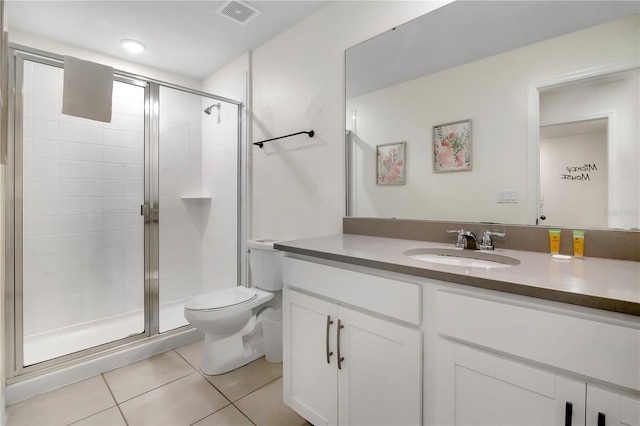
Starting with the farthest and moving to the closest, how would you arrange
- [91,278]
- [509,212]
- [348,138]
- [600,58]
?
[91,278]
[348,138]
[509,212]
[600,58]

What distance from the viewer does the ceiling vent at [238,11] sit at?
1925mm

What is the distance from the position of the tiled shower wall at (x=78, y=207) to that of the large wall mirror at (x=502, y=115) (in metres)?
1.82

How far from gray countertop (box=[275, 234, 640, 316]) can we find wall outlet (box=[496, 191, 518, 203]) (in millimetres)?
218

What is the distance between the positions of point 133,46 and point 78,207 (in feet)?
4.48

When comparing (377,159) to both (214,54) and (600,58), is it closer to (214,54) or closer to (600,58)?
(600,58)

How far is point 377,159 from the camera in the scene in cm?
172

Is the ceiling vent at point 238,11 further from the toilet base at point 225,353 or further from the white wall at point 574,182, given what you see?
the toilet base at point 225,353

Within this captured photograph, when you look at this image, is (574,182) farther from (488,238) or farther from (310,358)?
(310,358)

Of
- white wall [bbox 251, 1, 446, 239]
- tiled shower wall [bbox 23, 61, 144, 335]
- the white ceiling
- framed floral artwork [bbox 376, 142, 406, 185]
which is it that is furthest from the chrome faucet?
tiled shower wall [bbox 23, 61, 144, 335]

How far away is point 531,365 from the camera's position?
75 cm

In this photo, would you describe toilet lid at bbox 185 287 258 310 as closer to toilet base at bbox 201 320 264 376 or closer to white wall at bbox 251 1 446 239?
toilet base at bbox 201 320 264 376

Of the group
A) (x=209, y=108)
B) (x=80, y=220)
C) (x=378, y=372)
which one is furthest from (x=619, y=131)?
(x=80, y=220)

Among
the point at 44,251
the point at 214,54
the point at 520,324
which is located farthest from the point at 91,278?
the point at 520,324

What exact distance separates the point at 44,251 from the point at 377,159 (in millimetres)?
2514
